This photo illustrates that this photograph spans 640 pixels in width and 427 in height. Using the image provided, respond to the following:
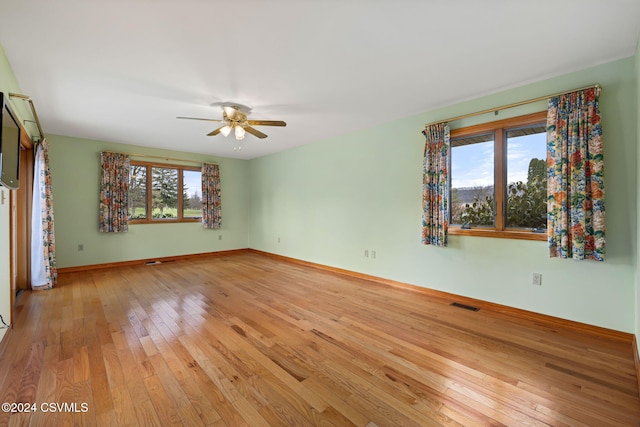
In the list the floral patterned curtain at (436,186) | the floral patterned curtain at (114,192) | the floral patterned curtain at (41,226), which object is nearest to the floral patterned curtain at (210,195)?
the floral patterned curtain at (114,192)

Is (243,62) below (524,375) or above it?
above

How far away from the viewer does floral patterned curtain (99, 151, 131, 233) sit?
531cm

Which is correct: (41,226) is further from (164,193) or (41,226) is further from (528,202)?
(528,202)

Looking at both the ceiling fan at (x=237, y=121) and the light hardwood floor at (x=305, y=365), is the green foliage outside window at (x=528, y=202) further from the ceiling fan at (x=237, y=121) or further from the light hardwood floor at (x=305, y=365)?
the ceiling fan at (x=237, y=121)

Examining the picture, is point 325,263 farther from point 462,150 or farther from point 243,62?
point 243,62

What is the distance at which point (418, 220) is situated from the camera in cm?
390

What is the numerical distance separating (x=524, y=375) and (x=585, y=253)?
1.41m

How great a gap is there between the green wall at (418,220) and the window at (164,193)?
1576 mm

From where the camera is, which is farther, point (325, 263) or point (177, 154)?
point (177, 154)

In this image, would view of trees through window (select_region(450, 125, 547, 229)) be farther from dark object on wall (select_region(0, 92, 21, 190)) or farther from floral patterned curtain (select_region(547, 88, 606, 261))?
dark object on wall (select_region(0, 92, 21, 190))

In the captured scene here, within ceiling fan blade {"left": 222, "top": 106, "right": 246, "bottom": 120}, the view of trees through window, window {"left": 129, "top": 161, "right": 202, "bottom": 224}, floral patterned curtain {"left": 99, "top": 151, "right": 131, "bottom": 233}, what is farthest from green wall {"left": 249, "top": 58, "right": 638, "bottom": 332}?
floral patterned curtain {"left": 99, "top": 151, "right": 131, "bottom": 233}

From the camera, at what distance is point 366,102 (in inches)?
139

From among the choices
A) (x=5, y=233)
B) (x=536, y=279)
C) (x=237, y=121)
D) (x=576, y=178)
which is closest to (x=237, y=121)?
(x=237, y=121)

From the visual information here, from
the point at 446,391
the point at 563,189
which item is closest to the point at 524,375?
the point at 446,391
